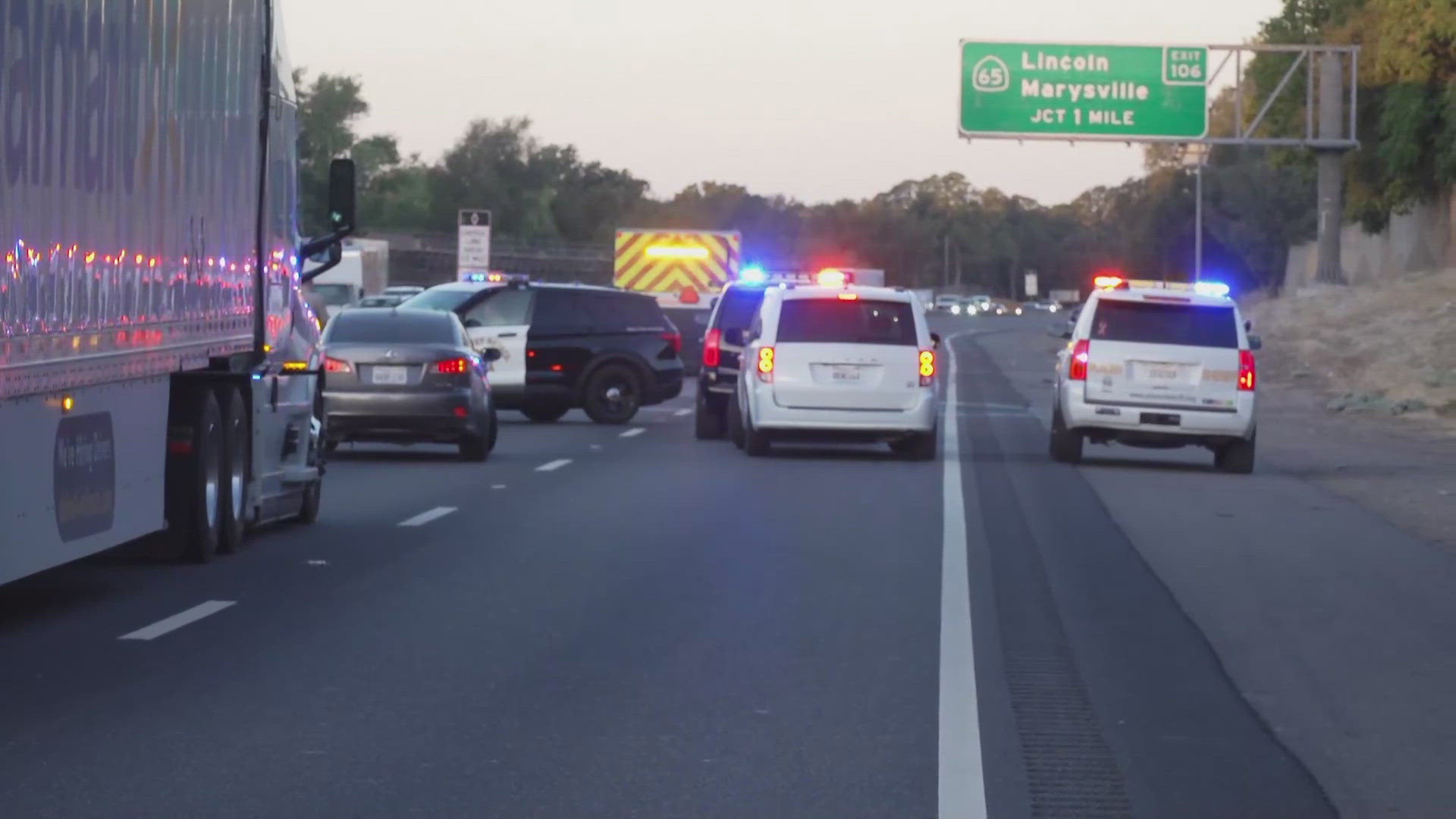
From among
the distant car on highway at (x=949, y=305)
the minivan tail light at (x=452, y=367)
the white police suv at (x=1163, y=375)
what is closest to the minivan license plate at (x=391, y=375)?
the minivan tail light at (x=452, y=367)

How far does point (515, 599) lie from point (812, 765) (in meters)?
4.22

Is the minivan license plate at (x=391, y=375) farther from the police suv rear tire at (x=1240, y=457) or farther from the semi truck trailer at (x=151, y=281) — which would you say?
the police suv rear tire at (x=1240, y=457)

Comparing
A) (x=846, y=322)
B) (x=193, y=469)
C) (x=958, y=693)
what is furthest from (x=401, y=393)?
(x=958, y=693)

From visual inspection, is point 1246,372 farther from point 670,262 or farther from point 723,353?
point 670,262

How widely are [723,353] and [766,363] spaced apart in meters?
3.13

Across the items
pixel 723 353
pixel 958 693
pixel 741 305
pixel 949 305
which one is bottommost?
pixel 958 693

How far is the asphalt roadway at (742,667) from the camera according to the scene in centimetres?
722

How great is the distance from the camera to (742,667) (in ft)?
31.4

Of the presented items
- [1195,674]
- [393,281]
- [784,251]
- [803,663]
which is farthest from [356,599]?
[784,251]

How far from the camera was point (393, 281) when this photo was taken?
96.1 m

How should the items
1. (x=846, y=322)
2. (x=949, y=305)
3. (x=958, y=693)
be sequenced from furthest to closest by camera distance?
(x=949, y=305)
(x=846, y=322)
(x=958, y=693)

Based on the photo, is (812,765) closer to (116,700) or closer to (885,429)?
(116,700)

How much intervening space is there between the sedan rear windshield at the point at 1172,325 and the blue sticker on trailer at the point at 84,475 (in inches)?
518

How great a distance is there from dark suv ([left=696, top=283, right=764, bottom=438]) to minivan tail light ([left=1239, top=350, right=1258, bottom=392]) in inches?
217
